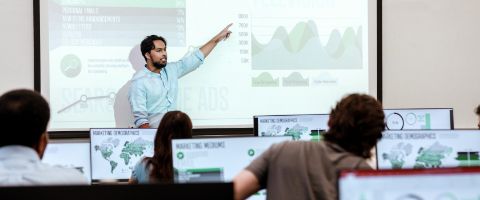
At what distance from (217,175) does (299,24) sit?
10.7 feet

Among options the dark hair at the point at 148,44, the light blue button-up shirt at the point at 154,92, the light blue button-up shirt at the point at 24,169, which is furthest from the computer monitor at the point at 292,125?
the light blue button-up shirt at the point at 24,169

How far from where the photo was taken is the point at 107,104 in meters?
5.18

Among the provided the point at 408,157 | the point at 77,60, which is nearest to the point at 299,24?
the point at 77,60

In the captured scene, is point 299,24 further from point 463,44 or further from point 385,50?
point 463,44

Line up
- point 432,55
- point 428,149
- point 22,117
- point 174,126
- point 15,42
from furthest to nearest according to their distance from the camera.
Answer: point 432,55 → point 15,42 → point 174,126 → point 428,149 → point 22,117

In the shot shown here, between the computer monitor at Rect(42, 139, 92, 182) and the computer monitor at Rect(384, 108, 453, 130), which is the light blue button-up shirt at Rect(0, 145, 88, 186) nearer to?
the computer monitor at Rect(42, 139, 92, 182)

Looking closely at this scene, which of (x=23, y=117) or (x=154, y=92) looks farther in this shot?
(x=154, y=92)

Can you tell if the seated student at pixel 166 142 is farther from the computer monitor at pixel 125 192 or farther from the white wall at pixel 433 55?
the white wall at pixel 433 55

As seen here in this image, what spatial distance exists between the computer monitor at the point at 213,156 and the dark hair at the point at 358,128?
60 centimetres

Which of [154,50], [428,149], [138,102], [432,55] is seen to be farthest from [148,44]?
[428,149]

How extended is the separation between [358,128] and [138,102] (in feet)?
11.3

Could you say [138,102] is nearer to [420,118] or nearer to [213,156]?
[420,118]

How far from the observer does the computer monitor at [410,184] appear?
122cm

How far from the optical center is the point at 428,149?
2703 mm
